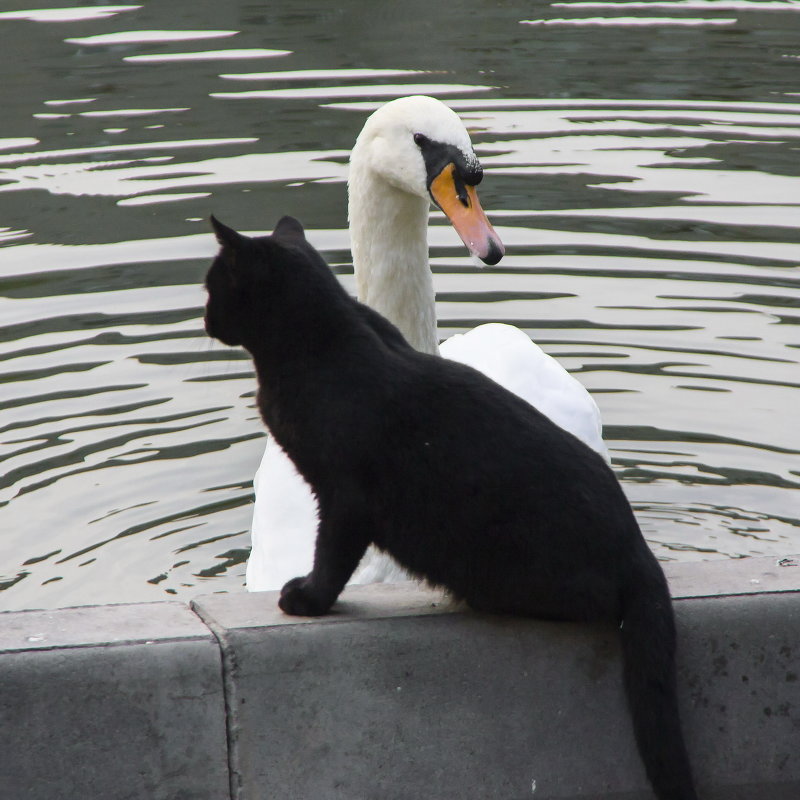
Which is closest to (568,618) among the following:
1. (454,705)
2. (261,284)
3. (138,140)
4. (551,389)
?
(454,705)

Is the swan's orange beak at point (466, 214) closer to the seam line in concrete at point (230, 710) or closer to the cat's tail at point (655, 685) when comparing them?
the cat's tail at point (655, 685)

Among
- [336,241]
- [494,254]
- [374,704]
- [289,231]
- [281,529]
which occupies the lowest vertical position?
[336,241]

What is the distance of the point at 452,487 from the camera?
331 cm

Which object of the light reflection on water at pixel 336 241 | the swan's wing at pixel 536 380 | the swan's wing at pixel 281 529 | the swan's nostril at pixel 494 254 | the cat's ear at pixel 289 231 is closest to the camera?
the cat's ear at pixel 289 231

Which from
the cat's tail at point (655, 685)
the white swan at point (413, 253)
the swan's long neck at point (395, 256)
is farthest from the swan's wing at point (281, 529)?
the cat's tail at point (655, 685)

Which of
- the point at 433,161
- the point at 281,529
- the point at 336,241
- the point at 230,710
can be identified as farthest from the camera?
the point at 336,241

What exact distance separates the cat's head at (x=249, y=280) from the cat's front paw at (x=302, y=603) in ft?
1.77

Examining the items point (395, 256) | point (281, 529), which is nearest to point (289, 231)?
point (281, 529)

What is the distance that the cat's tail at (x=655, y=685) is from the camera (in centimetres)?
327

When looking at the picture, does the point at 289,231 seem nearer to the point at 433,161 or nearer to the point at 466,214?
the point at 466,214

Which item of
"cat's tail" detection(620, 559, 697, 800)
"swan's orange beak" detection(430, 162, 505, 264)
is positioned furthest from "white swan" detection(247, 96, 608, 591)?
"cat's tail" detection(620, 559, 697, 800)

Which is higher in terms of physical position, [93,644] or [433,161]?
[433,161]

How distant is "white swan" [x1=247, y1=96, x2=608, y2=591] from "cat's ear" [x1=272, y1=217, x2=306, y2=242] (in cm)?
94

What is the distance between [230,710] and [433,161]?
205cm
